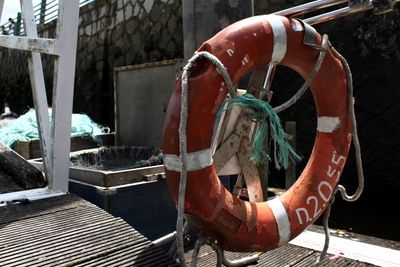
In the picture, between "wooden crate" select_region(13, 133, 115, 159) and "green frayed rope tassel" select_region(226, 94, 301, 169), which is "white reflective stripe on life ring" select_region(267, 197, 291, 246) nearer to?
"green frayed rope tassel" select_region(226, 94, 301, 169)

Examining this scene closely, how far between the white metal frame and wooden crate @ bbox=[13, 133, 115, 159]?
1686 millimetres

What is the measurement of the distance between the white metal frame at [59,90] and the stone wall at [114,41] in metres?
5.40

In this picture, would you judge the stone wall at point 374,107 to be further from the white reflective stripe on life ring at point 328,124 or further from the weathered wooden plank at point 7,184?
the weathered wooden plank at point 7,184

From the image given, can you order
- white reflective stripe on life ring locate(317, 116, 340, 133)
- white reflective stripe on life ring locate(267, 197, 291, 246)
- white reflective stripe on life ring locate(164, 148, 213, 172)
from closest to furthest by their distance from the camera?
white reflective stripe on life ring locate(164, 148, 213, 172) → white reflective stripe on life ring locate(267, 197, 291, 246) → white reflective stripe on life ring locate(317, 116, 340, 133)

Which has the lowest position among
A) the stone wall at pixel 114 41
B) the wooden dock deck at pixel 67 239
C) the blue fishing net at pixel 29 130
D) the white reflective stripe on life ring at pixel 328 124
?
the wooden dock deck at pixel 67 239

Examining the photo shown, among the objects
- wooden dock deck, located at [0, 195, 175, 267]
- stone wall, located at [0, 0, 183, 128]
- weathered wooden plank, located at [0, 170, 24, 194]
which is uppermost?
stone wall, located at [0, 0, 183, 128]

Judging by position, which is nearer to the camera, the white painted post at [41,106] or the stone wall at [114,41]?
the white painted post at [41,106]

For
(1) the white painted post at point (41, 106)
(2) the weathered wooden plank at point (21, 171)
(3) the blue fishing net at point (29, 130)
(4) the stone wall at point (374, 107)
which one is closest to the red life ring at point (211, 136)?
(1) the white painted post at point (41, 106)

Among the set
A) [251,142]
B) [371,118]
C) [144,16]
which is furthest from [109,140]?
[144,16]

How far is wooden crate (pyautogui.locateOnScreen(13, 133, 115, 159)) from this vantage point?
403 centimetres

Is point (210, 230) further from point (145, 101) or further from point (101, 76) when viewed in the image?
point (101, 76)

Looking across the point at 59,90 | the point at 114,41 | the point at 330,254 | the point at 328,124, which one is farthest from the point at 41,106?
the point at 114,41

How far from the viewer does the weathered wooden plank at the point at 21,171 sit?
2.47m

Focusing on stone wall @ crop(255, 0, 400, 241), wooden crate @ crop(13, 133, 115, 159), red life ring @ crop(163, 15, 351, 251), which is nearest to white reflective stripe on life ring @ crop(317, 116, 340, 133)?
red life ring @ crop(163, 15, 351, 251)
